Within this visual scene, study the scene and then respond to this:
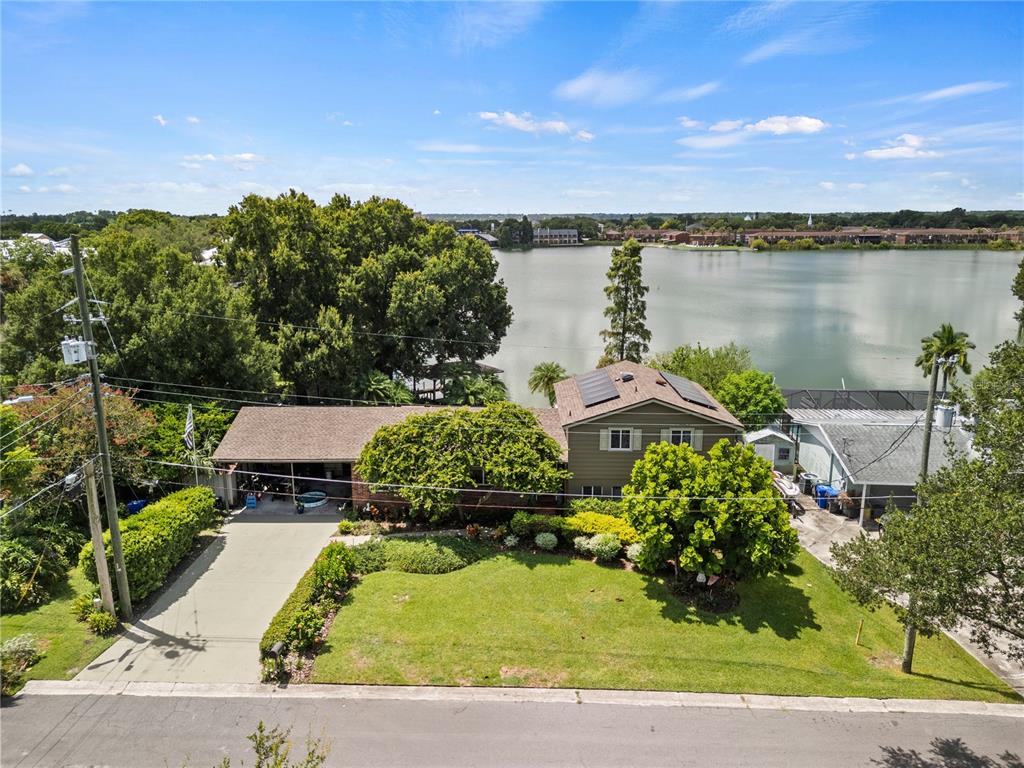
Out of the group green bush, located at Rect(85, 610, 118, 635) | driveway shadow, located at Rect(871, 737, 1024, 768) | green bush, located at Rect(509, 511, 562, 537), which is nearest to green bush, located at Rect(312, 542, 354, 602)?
green bush, located at Rect(85, 610, 118, 635)

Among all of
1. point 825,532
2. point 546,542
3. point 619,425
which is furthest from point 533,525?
point 825,532

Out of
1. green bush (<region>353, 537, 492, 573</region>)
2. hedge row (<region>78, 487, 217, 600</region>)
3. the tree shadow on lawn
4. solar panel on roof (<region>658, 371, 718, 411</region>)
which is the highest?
solar panel on roof (<region>658, 371, 718, 411</region>)

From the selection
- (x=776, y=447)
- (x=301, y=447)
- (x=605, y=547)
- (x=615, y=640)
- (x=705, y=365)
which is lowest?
(x=615, y=640)

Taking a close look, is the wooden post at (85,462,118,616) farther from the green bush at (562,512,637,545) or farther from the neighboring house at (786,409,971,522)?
the neighboring house at (786,409,971,522)

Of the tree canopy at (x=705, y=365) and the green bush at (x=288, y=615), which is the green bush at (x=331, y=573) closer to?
the green bush at (x=288, y=615)

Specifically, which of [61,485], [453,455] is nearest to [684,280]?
[453,455]

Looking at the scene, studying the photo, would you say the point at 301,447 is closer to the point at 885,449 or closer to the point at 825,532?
the point at 825,532

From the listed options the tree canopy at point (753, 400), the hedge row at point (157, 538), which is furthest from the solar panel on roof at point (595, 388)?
the hedge row at point (157, 538)
